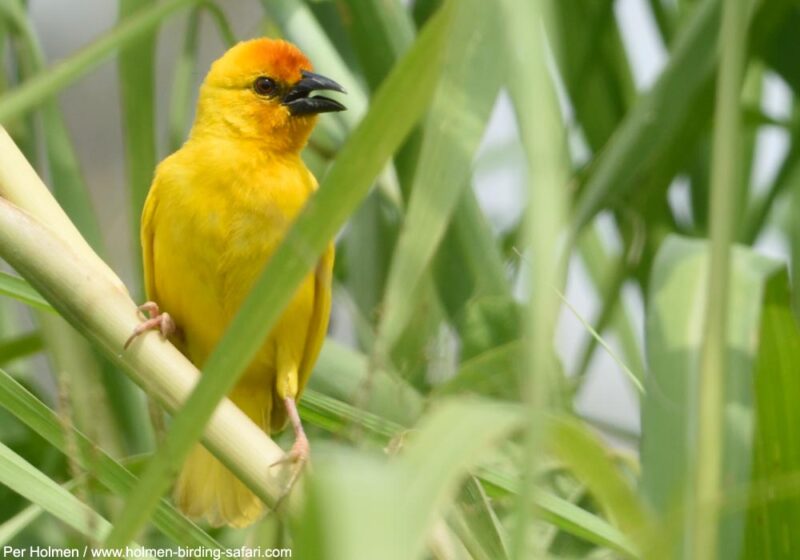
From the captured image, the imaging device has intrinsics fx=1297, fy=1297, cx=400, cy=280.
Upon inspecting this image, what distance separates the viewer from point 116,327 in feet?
3.63

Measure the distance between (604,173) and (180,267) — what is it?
0.69 m

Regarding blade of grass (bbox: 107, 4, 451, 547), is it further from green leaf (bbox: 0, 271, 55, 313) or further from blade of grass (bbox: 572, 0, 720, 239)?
blade of grass (bbox: 572, 0, 720, 239)

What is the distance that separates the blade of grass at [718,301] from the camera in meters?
0.74

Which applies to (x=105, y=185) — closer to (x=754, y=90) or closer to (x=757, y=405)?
(x=754, y=90)

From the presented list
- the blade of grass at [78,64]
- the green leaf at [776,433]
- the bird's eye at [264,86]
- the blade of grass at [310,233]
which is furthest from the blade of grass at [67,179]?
the blade of grass at [310,233]

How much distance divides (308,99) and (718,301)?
1.58 meters

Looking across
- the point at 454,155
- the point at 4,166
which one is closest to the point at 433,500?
the point at 454,155

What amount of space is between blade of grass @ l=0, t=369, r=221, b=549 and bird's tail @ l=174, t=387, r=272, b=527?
0.71 m

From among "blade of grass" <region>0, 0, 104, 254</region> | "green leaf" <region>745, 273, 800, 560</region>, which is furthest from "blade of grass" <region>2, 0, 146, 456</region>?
"green leaf" <region>745, 273, 800, 560</region>

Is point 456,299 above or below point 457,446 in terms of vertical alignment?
above

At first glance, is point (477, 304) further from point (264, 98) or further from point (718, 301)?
point (718, 301)

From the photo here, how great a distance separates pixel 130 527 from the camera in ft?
2.79

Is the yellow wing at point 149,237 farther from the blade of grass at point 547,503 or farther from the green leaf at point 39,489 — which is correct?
the green leaf at point 39,489

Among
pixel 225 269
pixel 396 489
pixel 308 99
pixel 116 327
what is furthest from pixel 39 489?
pixel 308 99
